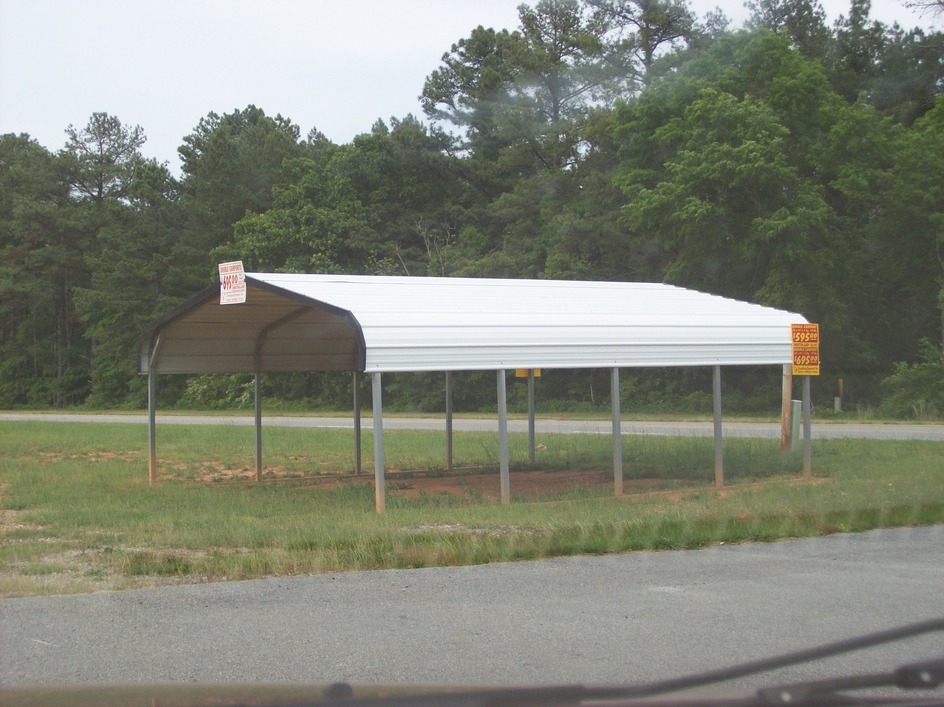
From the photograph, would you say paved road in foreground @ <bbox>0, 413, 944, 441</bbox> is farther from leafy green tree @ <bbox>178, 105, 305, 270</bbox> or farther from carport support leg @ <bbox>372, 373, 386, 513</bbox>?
leafy green tree @ <bbox>178, 105, 305, 270</bbox>

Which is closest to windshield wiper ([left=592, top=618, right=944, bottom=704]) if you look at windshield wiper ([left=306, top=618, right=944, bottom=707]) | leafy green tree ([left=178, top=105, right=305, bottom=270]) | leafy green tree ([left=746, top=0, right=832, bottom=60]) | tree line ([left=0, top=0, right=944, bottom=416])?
windshield wiper ([left=306, top=618, right=944, bottom=707])

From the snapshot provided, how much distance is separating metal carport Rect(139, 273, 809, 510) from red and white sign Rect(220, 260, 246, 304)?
0.47ft

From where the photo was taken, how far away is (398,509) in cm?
1345

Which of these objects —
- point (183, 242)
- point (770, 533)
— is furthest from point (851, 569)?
point (183, 242)

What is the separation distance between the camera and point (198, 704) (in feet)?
10.6

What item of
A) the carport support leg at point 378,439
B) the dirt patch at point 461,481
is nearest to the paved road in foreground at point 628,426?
the dirt patch at point 461,481

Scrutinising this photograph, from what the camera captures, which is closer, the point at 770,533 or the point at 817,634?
the point at 817,634

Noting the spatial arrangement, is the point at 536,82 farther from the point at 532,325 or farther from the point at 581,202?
the point at 532,325

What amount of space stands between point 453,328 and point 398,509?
7.87 feet

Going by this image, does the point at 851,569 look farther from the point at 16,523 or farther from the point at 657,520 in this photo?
the point at 16,523

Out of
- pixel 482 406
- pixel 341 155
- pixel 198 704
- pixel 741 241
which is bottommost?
pixel 482 406

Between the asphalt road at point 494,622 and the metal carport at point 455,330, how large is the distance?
14.8 ft

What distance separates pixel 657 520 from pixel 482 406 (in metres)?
31.5

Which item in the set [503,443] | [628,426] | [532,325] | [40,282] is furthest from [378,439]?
[40,282]
